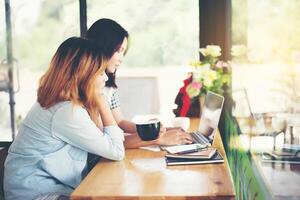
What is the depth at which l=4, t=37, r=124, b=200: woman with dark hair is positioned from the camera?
6.07ft

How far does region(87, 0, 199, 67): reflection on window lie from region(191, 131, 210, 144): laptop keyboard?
1.63 meters

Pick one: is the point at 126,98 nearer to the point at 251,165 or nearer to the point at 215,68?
the point at 215,68

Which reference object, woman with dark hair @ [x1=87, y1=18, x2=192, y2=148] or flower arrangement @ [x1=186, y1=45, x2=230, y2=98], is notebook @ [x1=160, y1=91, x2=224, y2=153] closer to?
woman with dark hair @ [x1=87, y1=18, x2=192, y2=148]

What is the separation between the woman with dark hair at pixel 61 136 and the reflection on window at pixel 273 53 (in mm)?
572

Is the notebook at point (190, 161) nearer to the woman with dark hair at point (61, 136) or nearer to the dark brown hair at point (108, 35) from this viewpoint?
the woman with dark hair at point (61, 136)

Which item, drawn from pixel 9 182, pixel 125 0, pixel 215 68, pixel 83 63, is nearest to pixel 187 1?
pixel 125 0

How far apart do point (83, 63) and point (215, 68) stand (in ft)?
3.72

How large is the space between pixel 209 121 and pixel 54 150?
0.70m

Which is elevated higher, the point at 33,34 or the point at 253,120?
the point at 33,34

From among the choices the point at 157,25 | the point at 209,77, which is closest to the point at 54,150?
the point at 209,77

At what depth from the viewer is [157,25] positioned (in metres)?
3.91

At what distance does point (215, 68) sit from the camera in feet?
9.33

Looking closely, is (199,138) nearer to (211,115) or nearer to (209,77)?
(211,115)

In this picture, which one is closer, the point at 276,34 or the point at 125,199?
the point at 276,34
